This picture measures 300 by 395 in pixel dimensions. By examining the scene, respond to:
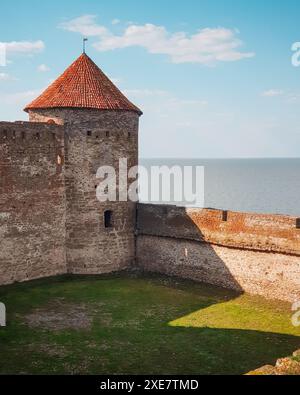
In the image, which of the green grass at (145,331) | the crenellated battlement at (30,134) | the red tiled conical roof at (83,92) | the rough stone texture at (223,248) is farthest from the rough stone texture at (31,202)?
the rough stone texture at (223,248)

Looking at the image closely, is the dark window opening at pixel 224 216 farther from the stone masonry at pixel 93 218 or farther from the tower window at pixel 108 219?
the tower window at pixel 108 219

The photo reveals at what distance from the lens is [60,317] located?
1616cm

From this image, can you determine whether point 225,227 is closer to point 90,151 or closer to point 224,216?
point 224,216

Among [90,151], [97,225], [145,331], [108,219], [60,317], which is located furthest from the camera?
[108,219]

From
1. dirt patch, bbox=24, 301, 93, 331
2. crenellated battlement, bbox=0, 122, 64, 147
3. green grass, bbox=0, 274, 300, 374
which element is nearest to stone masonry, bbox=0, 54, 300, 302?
crenellated battlement, bbox=0, 122, 64, 147

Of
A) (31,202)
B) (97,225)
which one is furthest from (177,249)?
(31,202)

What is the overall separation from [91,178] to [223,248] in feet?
20.3

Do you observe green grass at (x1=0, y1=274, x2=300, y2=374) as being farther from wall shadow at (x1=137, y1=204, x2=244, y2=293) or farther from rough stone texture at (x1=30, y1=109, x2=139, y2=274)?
rough stone texture at (x1=30, y1=109, x2=139, y2=274)

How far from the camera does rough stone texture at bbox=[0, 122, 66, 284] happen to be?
1898 centimetres

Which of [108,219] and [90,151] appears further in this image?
[108,219]

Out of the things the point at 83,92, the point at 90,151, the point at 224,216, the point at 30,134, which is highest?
the point at 83,92

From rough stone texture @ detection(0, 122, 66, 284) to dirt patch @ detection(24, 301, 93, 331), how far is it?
298cm

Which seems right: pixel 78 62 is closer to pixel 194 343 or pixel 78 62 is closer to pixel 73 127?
pixel 73 127
